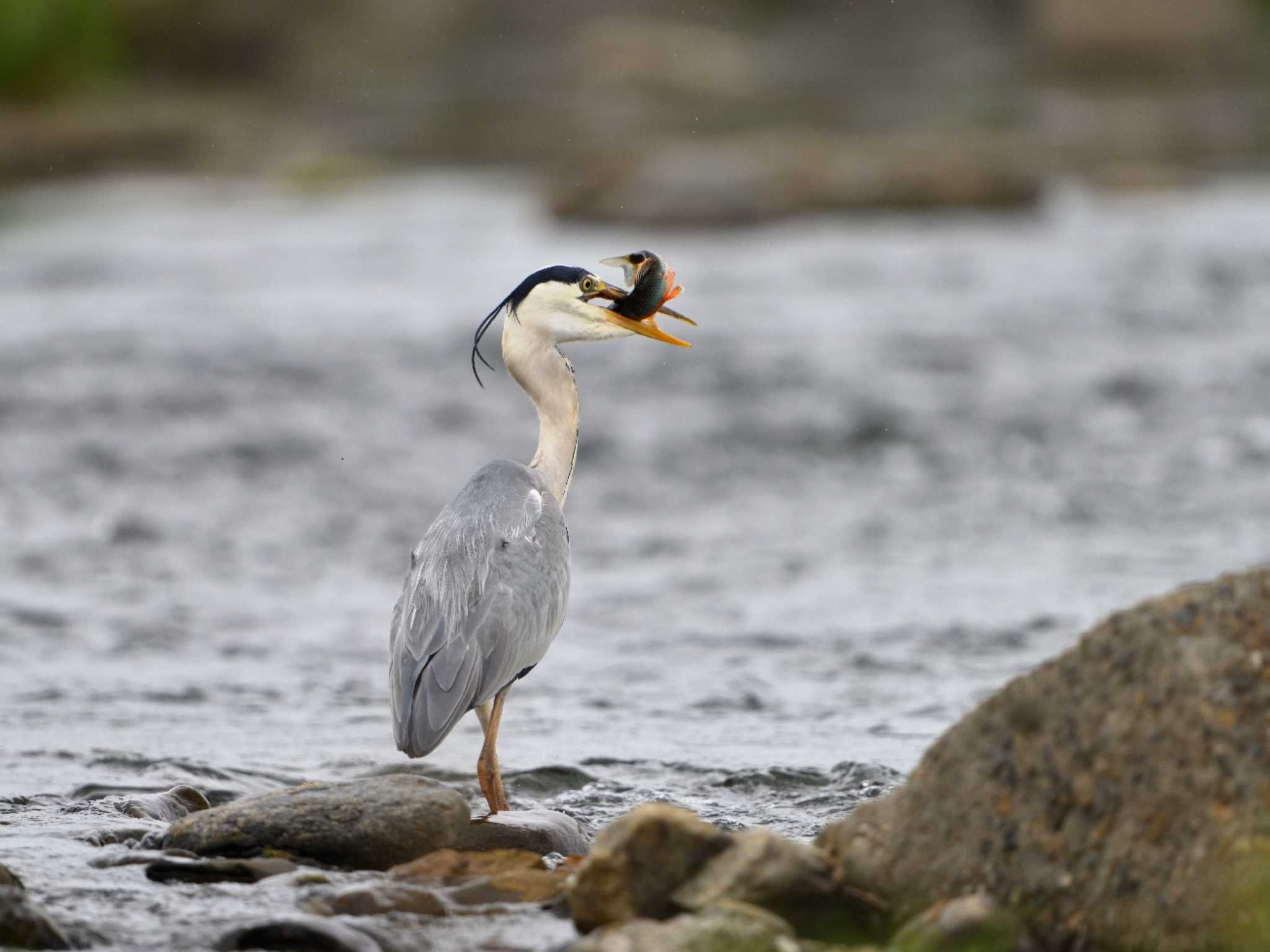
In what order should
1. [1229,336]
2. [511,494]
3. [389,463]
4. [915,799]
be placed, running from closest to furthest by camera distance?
[915,799] < [511,494] < [389,463] < [1229,336]

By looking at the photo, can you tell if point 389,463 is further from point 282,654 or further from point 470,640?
point 470,640

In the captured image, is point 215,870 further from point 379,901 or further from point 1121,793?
point 1121,793

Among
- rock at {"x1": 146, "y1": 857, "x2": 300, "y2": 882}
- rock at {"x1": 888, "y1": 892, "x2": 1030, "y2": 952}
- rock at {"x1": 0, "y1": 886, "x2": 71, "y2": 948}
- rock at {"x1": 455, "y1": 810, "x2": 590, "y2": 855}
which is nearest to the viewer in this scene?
rock at {"x1": 888, "y1": 892, "x2": 1030, "y2": 952}

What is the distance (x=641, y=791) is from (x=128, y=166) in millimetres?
21103

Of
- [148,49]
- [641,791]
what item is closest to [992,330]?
[641,791]

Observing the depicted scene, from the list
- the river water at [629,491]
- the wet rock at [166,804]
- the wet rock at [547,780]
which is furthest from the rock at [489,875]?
the wet rock at [547,780]

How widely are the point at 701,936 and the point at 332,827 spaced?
4.35 feet

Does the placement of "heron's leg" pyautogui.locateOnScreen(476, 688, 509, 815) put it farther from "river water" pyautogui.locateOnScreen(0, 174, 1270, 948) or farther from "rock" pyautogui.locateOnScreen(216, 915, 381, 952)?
"rock" pyautogui.locateOnScreen(216, 915, 381, 952)

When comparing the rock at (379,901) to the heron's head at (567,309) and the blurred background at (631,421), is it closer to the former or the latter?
the blurred background at (631,421)

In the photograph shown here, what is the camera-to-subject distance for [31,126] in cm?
2527

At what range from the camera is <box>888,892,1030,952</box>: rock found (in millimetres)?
3715

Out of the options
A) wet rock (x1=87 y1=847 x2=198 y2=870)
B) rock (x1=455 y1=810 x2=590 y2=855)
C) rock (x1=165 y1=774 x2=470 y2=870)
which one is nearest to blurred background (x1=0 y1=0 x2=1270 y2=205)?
rock (x1=455 y1=810 x2=590 y2=855)

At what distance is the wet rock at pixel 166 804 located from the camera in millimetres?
5340

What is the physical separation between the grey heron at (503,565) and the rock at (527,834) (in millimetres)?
272
